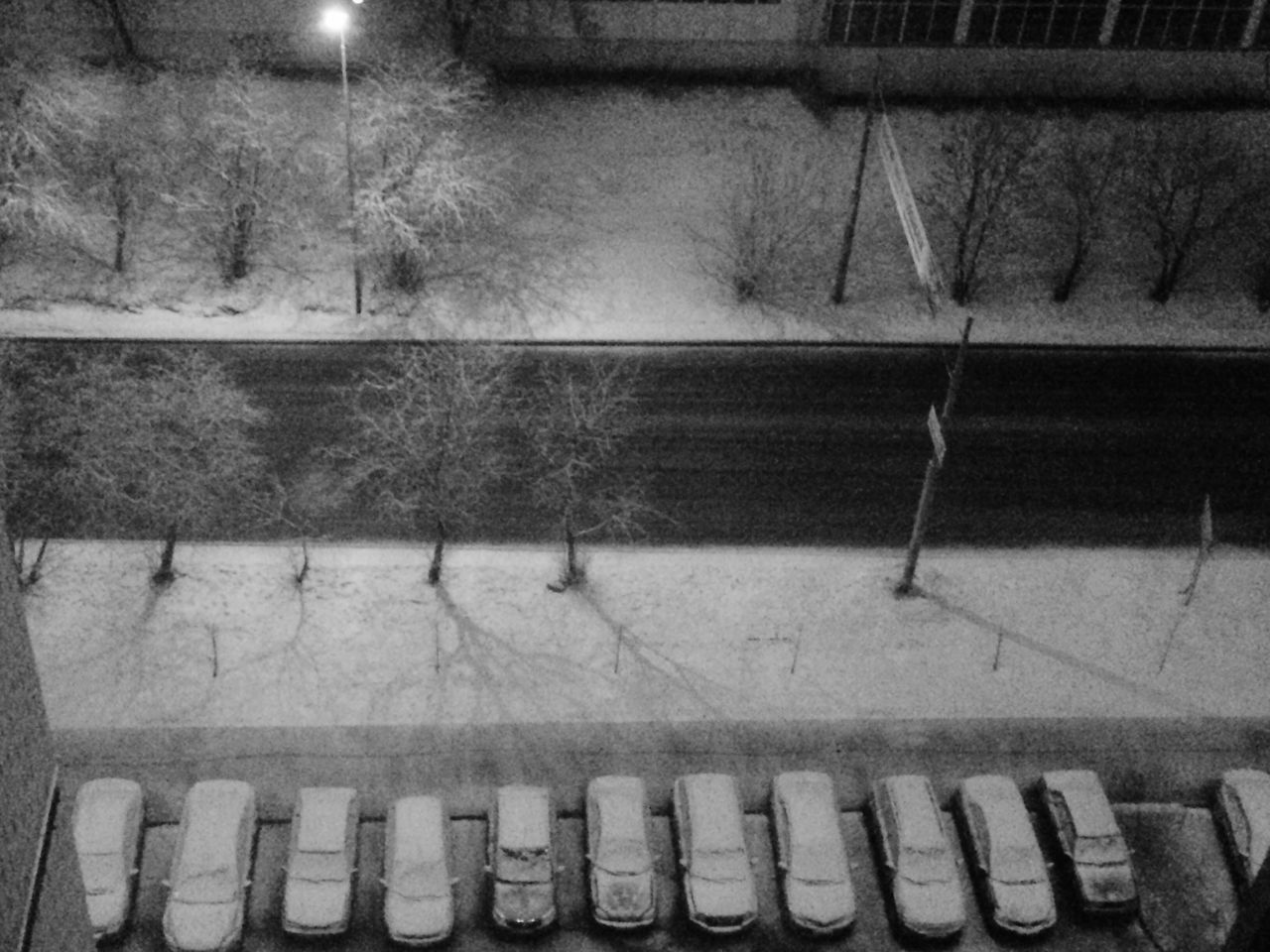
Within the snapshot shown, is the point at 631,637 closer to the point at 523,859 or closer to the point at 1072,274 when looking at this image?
the point at 523,859

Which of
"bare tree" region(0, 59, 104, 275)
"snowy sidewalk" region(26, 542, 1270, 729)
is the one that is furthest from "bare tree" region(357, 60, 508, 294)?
"snowy sidewalk" region(26, 542, 1270, 729)

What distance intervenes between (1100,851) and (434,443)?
43.9 feet

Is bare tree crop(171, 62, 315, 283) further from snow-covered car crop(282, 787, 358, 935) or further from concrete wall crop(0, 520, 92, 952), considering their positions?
concrete wall crop(0, 520, 92, 952)

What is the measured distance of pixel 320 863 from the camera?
23.0 metres

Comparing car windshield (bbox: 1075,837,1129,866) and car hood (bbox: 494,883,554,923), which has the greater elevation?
car windshield (bbox: 1075,837,1129,866)

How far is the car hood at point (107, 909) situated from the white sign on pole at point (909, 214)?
22.8 m

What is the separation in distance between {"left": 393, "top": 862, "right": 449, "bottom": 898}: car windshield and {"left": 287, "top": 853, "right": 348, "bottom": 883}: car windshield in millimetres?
883

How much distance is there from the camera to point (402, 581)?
28.1 metres

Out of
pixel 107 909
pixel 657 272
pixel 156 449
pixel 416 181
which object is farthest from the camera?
pixel 657 272

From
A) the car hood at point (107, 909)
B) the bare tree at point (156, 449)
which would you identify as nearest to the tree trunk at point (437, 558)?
the bare tree at point (156, 449)

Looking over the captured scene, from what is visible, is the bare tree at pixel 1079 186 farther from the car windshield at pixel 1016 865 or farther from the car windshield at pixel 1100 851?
the car windshield at pixel 1016 865

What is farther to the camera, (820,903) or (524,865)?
(524,865)

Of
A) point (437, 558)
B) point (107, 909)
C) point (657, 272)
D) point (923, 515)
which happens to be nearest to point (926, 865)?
point (923, 515)

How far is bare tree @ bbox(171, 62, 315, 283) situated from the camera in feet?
111
